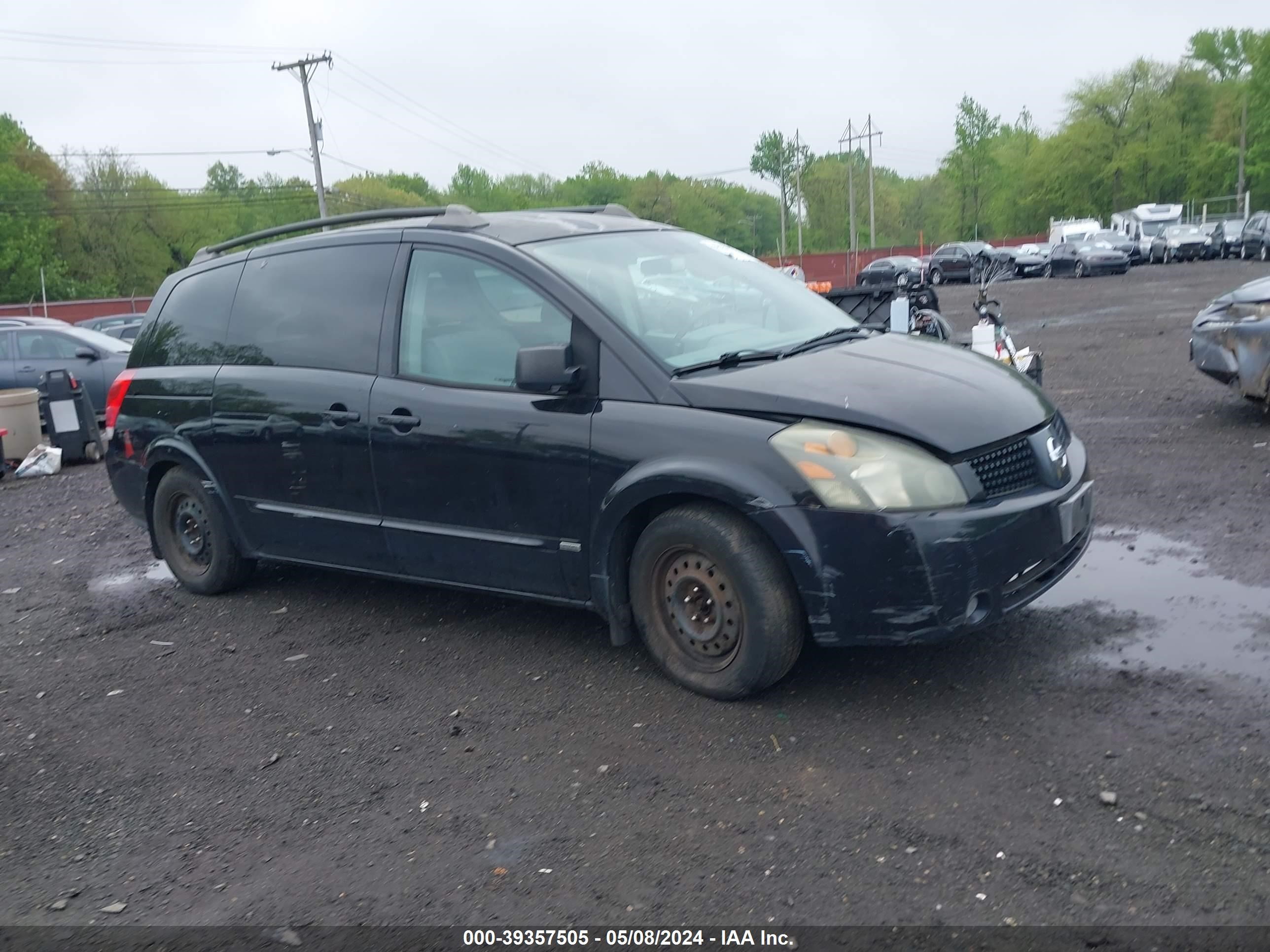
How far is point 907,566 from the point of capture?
3877 millimetres

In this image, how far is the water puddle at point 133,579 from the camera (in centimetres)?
688

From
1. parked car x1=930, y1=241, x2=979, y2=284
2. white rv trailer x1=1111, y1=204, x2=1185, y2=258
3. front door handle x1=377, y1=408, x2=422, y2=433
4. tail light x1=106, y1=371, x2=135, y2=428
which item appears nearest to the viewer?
front door handle x1=377, y1=408, x2=422, y2=433

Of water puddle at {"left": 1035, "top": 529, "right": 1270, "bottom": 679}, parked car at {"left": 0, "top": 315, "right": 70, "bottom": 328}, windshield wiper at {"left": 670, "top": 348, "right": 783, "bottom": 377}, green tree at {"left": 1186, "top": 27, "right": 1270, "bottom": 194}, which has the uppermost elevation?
green tree at {"left": 1186, "top": 27, "right": 1270, "bottom": 194}

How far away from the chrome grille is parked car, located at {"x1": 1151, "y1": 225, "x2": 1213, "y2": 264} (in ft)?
149

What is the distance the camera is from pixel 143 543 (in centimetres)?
806

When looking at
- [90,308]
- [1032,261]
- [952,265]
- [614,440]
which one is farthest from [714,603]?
[90,308]

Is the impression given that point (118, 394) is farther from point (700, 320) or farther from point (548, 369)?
point (700, 320)

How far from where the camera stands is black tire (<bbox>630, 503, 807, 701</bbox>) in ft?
13.5

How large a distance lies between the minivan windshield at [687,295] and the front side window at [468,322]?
20cm

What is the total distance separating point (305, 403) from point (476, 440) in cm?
107

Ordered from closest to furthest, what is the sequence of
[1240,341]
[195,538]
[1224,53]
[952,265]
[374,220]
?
[374,220] → [195,538] → [1240,341] → [952,265] → [1224,53]

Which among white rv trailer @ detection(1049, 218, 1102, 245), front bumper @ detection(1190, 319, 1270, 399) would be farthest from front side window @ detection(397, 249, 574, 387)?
white rv trailer @ detection(1049, 218, 1102, 245)

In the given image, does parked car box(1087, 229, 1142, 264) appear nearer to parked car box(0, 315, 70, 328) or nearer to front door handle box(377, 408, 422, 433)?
parked car box(0, 315, 70, 328)

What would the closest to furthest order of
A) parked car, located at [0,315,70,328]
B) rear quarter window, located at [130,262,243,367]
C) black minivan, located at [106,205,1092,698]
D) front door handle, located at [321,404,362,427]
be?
black minivan, located at [106,205,1092,698]
front door handle, located at [321,404,362,427]
rear quarter window, located at [130,262,243,367]
parked car, located at [0,315,70,328]
